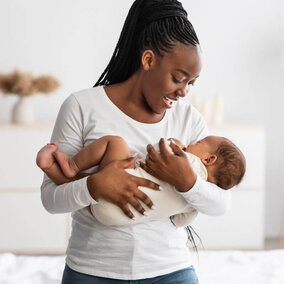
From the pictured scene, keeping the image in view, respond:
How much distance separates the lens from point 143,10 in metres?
1.61

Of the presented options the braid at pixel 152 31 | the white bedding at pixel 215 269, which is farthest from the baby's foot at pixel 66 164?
the white bedding at pixel 215 269

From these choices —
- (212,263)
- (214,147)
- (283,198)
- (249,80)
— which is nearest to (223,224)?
(283,198)

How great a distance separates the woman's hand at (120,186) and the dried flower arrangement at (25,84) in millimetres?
2880

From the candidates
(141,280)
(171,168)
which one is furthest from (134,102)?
(141,280)

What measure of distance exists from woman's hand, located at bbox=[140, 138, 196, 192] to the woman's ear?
202 millimetres

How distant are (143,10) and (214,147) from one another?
44 cm

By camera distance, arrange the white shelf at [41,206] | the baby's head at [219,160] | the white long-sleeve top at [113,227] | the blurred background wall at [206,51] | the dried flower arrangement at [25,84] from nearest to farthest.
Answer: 1. the white long-sleeve top at [113,227]
2. the baby's head at [219,160]
3. the white shelf at [41,206]
4. the dried flower arrangement at [25,84]
5. the blurred background wall at [206,51]

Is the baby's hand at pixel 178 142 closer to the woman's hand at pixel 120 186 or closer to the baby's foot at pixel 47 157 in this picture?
the woman's hand at pixel 120 186

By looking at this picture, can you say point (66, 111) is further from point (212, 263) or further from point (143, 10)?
point (212, 263)

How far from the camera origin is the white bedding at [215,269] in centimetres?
230

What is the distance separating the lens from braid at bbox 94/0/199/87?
155 cm

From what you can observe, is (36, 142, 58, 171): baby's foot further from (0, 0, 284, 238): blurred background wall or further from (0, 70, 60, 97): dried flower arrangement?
(0, 0, 284, 238): blurred background wall

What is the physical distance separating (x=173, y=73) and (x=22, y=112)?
2.97 meters

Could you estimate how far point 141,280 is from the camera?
1584mm
